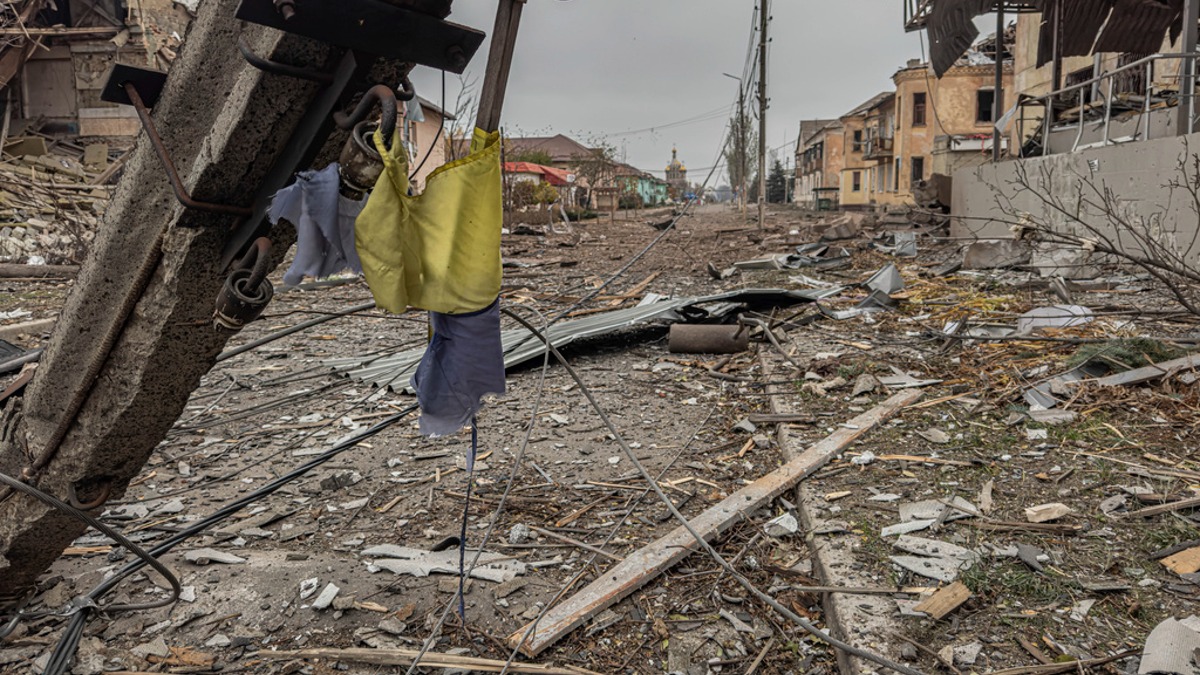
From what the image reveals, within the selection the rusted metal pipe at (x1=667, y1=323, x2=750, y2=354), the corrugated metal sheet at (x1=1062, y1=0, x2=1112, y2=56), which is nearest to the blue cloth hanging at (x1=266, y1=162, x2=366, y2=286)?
the rusted metal pipe at (x1=667, y1=323, x2=750, y2=354)

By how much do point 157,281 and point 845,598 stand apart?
2545mm

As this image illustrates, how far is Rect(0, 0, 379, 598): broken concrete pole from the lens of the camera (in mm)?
1651

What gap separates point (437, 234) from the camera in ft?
5.44

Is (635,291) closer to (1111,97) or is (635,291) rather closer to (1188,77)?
(1188,77)

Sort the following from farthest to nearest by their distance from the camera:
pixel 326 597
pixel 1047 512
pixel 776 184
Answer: pixel 776 184 → pixel 1047 512 → pixel 326 597

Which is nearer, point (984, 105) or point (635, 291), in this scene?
point (635, 291)

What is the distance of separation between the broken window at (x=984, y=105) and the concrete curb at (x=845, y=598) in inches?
1799

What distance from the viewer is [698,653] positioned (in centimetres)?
275

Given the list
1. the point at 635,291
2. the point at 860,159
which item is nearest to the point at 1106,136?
the point at 635,291

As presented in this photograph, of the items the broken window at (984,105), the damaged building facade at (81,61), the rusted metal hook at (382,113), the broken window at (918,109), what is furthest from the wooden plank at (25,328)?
the broken window at (918,109)

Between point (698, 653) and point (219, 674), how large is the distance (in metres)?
1.81

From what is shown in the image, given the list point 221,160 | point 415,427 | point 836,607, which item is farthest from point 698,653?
point 415,427

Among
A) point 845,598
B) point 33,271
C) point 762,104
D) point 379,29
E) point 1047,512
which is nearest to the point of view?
point 379,29

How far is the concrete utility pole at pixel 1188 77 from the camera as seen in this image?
8641 millimetres
